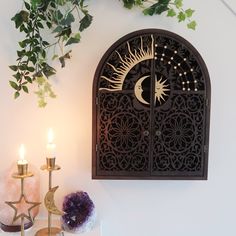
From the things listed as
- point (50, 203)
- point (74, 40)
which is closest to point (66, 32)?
point (74, 40)

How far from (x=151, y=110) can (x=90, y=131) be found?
269 millimetres

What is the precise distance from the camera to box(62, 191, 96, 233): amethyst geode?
4.12 feet

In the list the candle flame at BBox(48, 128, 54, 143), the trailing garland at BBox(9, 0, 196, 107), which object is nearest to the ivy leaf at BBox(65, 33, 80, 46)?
the trailing garland at BBox(9, 0, 196, 107)

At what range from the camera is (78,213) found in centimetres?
127

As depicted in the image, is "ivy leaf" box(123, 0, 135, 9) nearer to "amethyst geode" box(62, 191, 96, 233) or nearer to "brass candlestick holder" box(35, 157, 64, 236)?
"brass candlestick holder" box(35, 157, 64, 236)

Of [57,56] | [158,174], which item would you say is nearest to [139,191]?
[158,174]

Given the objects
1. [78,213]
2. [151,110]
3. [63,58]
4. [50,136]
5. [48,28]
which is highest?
[48,28]

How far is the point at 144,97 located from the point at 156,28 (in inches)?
11.2

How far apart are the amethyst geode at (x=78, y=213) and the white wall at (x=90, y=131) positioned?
77 millimetres

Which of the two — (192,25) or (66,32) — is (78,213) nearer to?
(66,32)

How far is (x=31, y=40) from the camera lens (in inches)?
48.0

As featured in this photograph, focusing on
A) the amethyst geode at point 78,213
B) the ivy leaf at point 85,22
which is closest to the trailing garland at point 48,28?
the ivy leaf at point 85,22

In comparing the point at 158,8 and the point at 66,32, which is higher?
the point at 158,8

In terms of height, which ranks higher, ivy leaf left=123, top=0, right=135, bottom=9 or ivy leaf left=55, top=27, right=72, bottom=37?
ivy leaf left=123, top=0, right=135, bottom=9
